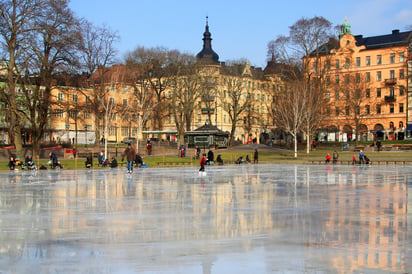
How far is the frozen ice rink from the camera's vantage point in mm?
8172

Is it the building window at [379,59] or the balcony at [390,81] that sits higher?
the building window at [379,59]

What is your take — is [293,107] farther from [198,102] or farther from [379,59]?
[379,59]

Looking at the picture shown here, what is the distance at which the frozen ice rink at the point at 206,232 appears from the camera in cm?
817

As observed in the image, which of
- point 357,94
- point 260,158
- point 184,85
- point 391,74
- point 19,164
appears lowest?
point 260,158

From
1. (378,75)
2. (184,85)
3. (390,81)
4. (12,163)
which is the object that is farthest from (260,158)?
(378,75)

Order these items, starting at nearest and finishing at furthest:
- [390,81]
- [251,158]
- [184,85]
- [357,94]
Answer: [251,158] < [357,94] < [184,85] < [390,81]

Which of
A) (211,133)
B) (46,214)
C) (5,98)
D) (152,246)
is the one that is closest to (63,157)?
(5,98)

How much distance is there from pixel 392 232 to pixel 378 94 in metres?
91.1

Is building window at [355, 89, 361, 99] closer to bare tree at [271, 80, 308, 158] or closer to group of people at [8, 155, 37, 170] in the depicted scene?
bare tree at [271, 80, 308, 158]

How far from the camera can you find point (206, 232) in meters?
11.0

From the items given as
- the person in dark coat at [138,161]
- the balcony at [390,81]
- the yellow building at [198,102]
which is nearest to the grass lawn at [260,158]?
the person in dark coat at [138,161]

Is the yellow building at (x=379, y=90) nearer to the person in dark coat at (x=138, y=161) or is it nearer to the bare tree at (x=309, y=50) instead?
the bare tree at (x=309, y=50)

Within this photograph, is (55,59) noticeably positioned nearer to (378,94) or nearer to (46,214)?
(46,214)

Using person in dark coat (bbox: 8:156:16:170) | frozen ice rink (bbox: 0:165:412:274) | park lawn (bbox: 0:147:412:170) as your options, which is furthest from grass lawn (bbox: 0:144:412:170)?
frozen ice rink (bbox: 0:165:412:274)
